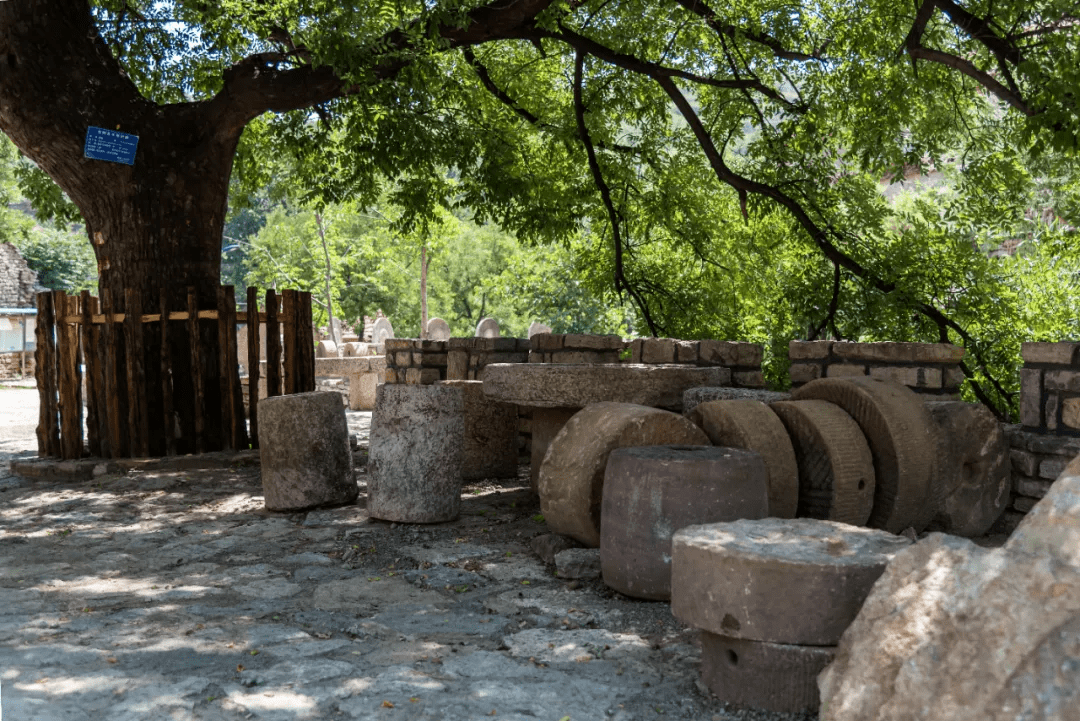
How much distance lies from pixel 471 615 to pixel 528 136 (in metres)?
9.44

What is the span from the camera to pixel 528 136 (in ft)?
41.5

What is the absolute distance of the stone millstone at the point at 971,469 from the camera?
225 inches

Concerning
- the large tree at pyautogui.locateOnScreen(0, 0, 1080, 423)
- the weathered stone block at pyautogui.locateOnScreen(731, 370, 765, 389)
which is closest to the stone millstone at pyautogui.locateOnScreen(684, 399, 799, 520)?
the weathered stone block at pyautogui.locateOnScreen(731, 370, 765, 389)

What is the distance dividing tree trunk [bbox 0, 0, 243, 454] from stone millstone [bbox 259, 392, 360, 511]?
87.0 inches

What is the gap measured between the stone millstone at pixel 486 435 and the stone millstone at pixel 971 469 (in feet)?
11.7

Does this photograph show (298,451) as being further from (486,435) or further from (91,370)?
(91,370)

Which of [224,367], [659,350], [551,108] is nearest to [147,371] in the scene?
[224,367]

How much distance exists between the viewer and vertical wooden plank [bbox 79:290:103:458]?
27.1ft

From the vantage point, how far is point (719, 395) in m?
6.26

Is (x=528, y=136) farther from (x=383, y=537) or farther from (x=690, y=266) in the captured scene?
(x=383, y=537)

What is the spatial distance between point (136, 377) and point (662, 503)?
5.67 metres

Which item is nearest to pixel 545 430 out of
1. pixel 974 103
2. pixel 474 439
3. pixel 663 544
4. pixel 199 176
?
pixel 474 439

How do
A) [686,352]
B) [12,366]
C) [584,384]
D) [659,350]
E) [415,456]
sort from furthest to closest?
[12,366], [659,350], [686,352], [584,384], [415,456]

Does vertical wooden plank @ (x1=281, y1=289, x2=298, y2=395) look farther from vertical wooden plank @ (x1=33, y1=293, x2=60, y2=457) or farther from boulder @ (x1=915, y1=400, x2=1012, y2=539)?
boulder @ (x1=915, y1=400, x2=1012, y2=539)
